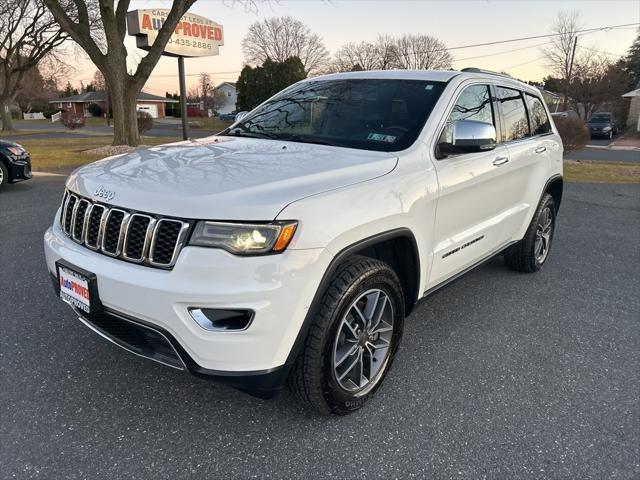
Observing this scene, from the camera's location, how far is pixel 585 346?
11.6ft

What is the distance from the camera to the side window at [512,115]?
4.09m

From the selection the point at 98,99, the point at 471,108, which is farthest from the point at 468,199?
the point at 98,99

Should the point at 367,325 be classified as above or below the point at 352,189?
below

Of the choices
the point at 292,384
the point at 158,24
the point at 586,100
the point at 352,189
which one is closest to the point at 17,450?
the point at 292,384

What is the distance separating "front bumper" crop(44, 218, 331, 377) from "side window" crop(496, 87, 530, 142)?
8.59 ft

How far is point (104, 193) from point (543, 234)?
13.9ft

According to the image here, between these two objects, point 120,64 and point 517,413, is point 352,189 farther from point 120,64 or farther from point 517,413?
point 120,64

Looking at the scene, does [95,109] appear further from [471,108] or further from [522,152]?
[471,108]

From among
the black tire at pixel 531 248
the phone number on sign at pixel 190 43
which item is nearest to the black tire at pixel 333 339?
the black tire at pixel 531 248

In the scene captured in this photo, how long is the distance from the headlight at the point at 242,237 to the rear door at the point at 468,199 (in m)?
1.30

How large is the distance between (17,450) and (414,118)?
285 cm

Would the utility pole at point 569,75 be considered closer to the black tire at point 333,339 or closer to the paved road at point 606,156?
the paved road at point 606,156

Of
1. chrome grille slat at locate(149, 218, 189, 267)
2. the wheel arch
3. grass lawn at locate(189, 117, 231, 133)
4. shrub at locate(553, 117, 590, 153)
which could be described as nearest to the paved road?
shrub at locate(553, 117, 590, 153)

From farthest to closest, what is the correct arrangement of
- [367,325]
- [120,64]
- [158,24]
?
[158,24], [120,64], [367,325]
